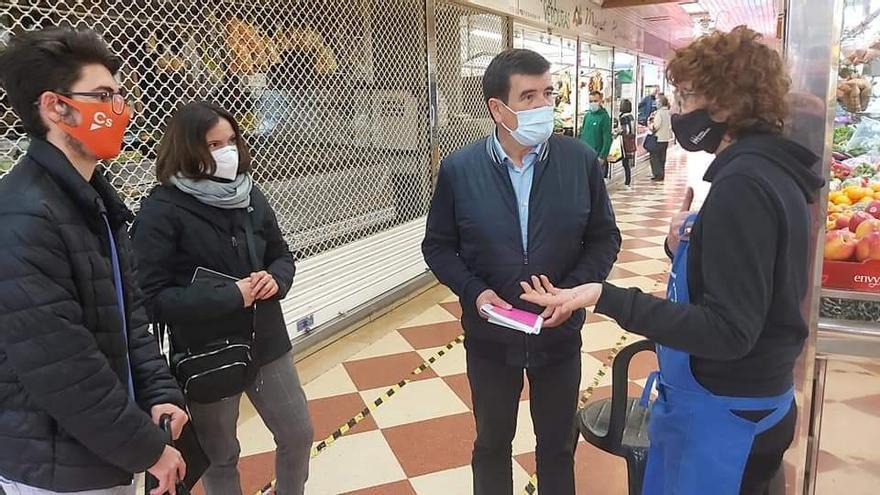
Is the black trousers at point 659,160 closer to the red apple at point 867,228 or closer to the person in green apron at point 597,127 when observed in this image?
the person in green apron at point 597,127

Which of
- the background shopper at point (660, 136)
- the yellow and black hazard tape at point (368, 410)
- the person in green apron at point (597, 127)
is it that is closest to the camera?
the yellow and black hazard tape at point (368, 410)

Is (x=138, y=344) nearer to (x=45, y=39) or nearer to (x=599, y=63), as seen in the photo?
(x=45, y=39)

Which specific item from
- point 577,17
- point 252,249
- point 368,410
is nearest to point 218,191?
point 252,249

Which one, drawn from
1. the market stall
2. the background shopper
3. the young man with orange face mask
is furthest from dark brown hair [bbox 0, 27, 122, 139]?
the background shopper

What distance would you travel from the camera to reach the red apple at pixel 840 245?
167cm

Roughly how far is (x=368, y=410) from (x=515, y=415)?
131 cm

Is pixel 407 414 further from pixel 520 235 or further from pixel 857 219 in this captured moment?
pixel 857 219

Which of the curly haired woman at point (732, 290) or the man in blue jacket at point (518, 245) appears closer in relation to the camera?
the curly haired woman at point (732, 290)

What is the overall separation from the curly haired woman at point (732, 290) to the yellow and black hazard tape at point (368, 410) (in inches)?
64.1

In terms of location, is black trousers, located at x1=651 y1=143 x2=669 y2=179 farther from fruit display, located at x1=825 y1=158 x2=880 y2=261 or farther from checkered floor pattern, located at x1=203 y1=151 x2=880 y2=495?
fruit display, located at x1=825 y1=158 x2=880 y2=261

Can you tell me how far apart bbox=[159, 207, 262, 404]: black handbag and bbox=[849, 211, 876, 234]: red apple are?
171 cm

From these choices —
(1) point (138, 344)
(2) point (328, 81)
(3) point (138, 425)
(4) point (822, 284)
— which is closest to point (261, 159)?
(2) point (328, 81)

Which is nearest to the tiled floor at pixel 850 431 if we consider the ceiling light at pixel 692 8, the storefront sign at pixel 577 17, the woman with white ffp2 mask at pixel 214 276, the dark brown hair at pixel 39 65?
the woman with white ffp2 mask at pixel 214 276

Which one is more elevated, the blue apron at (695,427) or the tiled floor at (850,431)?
the blue apron at (695,427)
